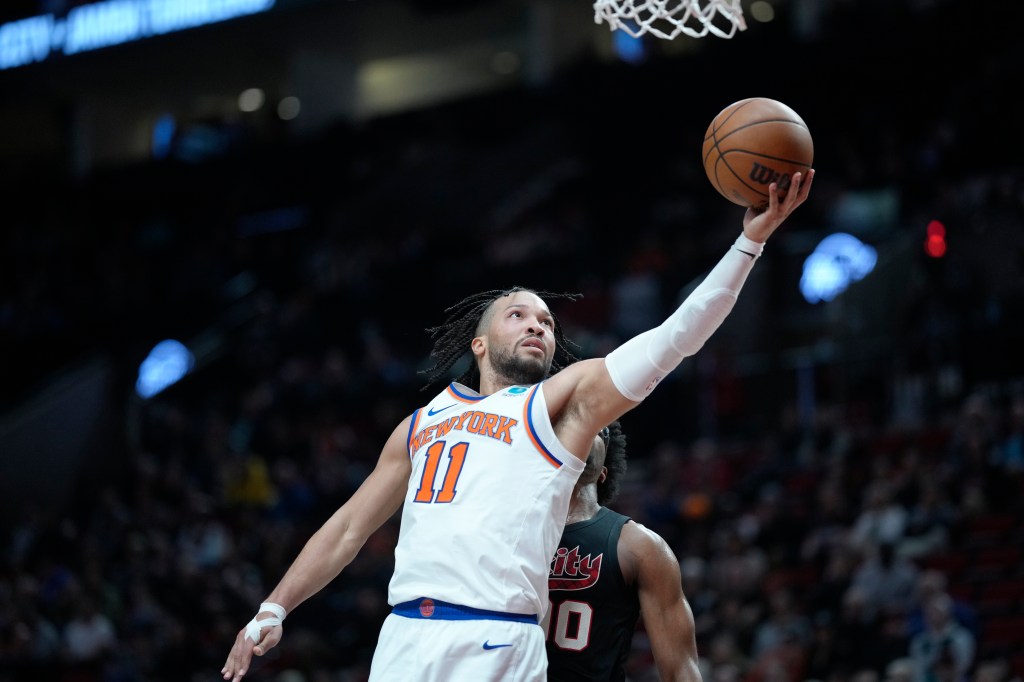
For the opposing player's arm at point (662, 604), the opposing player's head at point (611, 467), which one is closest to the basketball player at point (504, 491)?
the opposing player's arm at point (662, 604)

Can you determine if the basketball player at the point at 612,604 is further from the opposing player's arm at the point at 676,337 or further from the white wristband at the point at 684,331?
the white wristband at the point at 684,331

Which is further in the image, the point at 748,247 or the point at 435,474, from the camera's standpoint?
the point at 435,474

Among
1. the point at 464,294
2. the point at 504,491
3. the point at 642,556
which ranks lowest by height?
the point at 642,556

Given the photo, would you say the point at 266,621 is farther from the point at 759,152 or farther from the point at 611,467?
the point at 759,152

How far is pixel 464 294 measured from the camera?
685 inches

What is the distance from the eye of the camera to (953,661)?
9.03 m

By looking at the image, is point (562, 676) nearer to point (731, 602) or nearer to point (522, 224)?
point (731, 602)

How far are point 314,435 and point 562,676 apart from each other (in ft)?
36.6

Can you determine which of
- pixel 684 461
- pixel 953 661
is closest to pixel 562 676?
pixel 953 661

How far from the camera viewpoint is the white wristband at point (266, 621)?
4.71 m

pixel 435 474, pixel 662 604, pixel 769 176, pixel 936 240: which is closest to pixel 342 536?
pixel 435 474

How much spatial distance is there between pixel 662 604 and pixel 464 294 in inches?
496

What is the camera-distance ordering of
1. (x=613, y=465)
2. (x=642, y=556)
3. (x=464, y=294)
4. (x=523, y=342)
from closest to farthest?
(x=523, y=342) → (x=642, y=556) → (x=613, y=465) → (x=464, y=294)

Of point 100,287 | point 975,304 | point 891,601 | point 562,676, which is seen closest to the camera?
point 562,676
